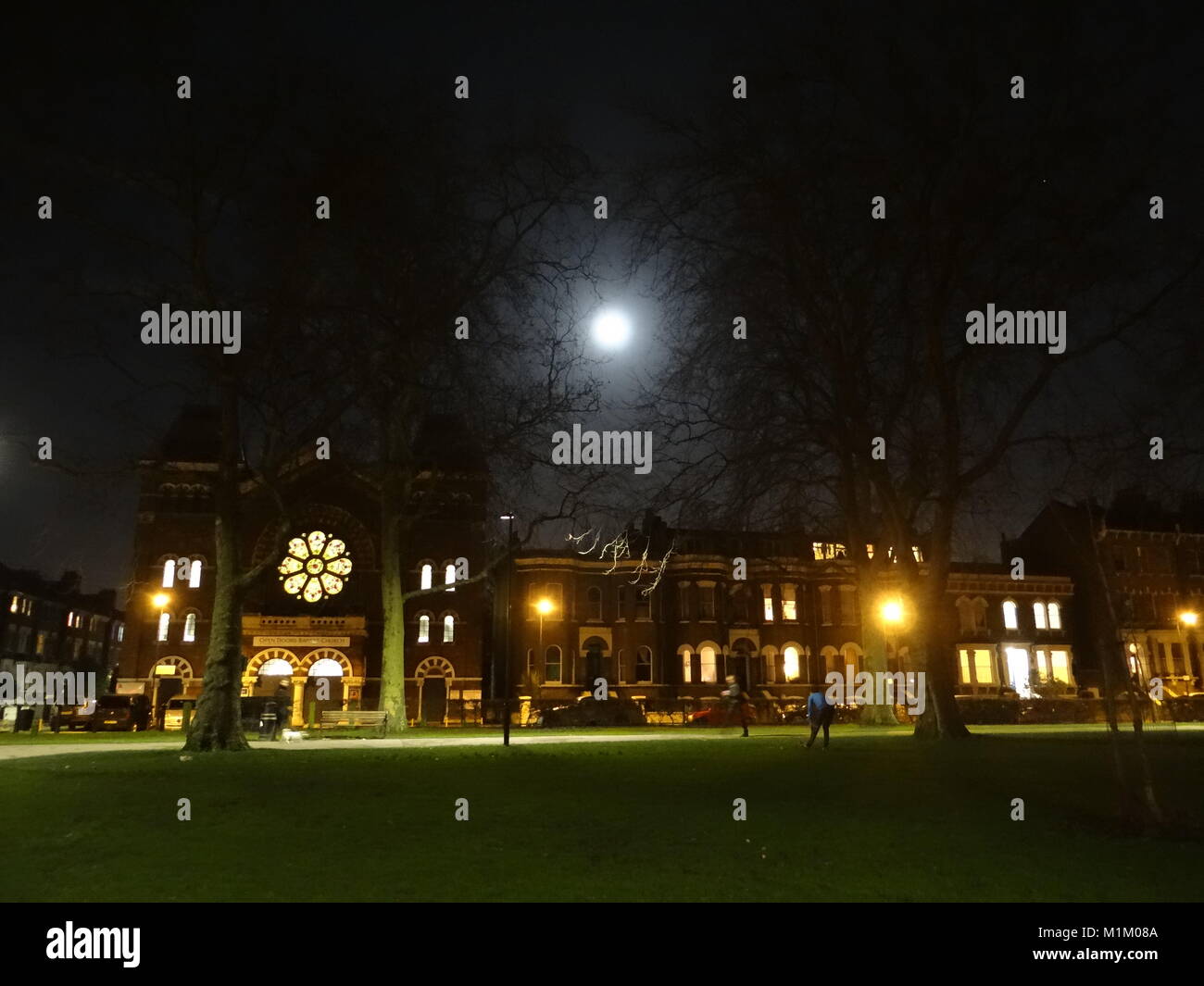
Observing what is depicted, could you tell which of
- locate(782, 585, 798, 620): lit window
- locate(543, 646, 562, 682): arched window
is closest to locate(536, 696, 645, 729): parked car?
locate(543, 646, 562, 682): arched window

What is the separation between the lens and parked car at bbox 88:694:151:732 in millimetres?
35250

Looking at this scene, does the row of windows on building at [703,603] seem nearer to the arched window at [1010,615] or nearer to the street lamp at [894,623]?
the street lamp at [894,623]

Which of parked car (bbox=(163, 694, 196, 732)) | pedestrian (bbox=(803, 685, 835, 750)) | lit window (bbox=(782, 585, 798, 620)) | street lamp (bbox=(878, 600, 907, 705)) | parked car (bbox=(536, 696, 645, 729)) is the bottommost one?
parked car (bbox=(536, 696, 645, 729))

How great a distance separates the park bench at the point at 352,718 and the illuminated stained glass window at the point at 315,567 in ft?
67.5

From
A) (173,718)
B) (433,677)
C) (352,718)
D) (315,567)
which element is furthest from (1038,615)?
(173,718)

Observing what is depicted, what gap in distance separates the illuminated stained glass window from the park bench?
20561 millimetres

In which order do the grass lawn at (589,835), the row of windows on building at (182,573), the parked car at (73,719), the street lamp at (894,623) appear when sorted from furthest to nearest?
the row of windows on building at (182,573) < the street lamp at (894,623) < the parked car at (73,719) < the grass lawn at (589,835)

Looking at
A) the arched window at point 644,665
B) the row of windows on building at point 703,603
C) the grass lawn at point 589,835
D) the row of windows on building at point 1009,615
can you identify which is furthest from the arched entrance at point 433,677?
the grass lawn at point 589,835

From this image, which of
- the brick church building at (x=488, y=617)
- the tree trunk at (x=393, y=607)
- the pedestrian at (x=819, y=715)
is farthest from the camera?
the brick church building at (x=488, y=617)

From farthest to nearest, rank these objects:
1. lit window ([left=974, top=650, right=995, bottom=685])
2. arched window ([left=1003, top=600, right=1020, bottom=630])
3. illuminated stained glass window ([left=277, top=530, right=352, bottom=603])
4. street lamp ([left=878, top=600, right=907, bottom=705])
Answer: arched window ([left=1003, top=600, right=1020, bottom=630]) → lit window ([left=974, top=650, right=995, bottom=685]) → illuminated stained glass window ([left=277, top=530, right=352, bottom=603]) → street lamp ([left=878, top=600, right=907, bottom=705])

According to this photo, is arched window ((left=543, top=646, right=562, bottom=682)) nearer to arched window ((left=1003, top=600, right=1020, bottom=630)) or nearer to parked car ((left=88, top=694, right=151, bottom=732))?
parked car ((left=88, top=694, right=151, bottom=732))

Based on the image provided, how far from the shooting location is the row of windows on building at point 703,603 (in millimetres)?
59156
